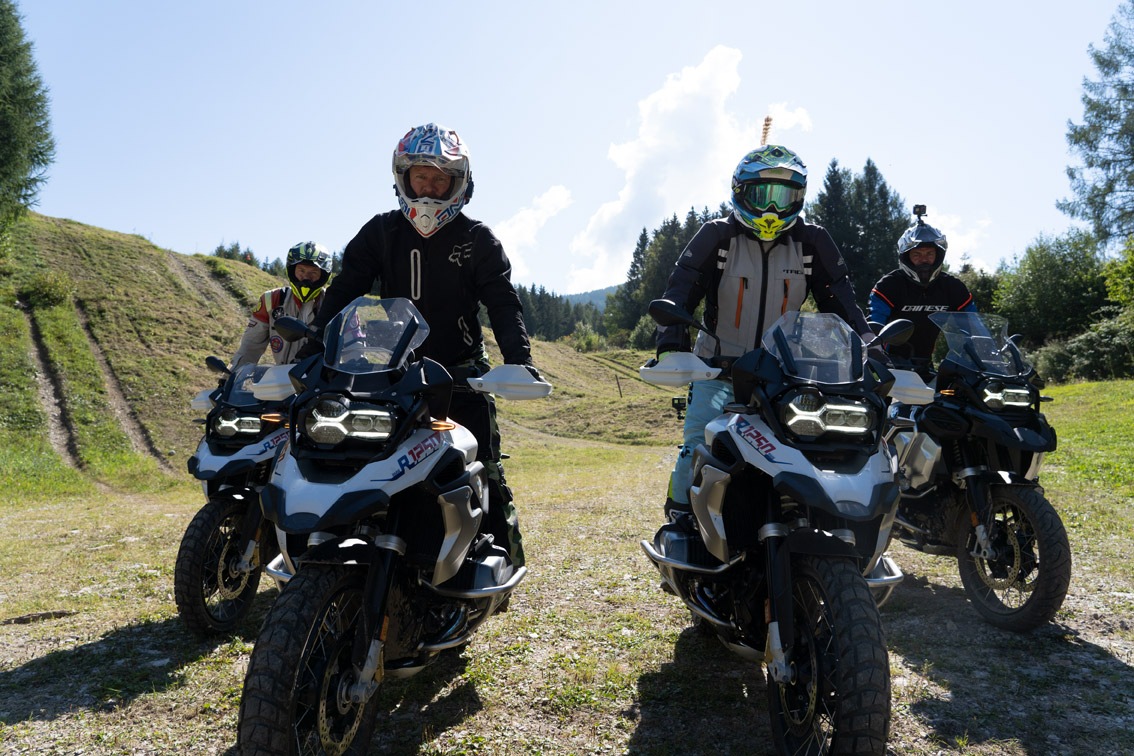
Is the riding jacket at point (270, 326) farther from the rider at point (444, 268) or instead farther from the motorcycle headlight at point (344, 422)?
the motorcycle headlight at point (344, 422)

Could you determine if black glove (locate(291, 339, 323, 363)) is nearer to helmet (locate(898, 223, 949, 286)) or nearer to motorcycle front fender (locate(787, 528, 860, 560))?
motorcycle front fender (locate(787, 528, 860, 560))

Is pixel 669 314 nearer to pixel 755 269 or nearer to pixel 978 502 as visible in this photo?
pixel 755 269

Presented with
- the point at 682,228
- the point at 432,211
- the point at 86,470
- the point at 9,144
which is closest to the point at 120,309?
the point at 9,144

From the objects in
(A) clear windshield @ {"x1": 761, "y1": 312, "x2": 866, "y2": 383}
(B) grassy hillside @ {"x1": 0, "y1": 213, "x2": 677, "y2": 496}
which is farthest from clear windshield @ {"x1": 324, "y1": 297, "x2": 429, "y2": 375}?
(B) grassy hillside @ {"x1": 0, "y1": 213, "x2": 677, "y2": 496}

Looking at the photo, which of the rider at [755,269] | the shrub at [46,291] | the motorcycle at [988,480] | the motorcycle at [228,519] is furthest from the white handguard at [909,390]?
the shrub at [46,291]

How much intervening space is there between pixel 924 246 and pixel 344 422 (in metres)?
5.47

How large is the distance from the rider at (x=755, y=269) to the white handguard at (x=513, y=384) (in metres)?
1.06

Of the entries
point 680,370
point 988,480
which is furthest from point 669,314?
point 988,480

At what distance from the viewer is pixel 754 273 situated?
4.18 meters

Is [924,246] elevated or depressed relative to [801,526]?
elevated

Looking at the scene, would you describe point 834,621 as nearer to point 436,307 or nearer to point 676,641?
point 676,641

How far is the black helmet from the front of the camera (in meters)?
6.26

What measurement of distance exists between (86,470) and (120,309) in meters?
14.9

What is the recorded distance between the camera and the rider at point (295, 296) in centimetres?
645
